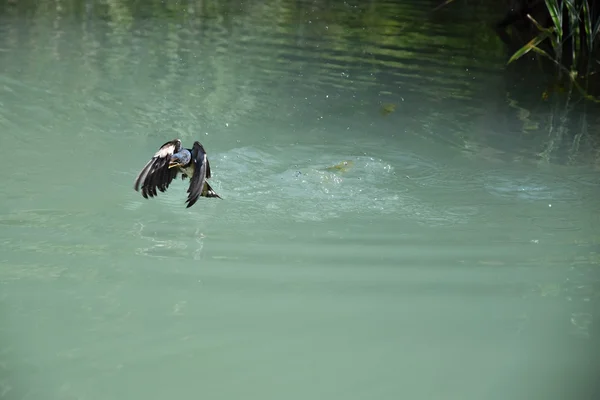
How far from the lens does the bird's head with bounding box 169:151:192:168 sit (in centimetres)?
375

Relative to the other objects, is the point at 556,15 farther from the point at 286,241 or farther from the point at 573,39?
the point at 286,241

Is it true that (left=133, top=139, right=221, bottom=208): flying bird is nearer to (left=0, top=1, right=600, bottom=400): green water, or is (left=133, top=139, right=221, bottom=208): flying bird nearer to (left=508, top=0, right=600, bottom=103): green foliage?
(left=0, top=1, right=600, bottom=400): green water

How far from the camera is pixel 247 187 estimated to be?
4.66 m

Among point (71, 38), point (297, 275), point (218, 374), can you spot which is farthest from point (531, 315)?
point (71, 38)

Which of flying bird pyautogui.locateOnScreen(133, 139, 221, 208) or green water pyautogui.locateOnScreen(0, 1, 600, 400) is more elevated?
flying bird pyautogui.locateOnScreen(133, 139, 221, 208)

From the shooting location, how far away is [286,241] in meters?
3.89

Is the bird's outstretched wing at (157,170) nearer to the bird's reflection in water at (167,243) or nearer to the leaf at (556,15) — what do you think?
the bird's reflection in water at (167,243)

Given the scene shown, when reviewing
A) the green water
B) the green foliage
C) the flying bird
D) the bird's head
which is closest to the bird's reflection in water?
the green water

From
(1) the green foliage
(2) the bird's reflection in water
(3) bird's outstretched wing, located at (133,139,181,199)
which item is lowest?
(2) the bird's reflection in water

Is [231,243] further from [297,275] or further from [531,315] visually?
[531,315]

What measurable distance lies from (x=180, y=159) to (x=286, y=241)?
0.62 meters

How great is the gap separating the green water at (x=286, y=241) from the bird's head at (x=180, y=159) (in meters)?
0.36

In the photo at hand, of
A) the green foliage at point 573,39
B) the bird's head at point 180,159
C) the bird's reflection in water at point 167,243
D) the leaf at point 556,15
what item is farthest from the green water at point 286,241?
the leaf at point 556,15

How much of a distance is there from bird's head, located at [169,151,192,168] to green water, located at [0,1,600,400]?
1.18ft
